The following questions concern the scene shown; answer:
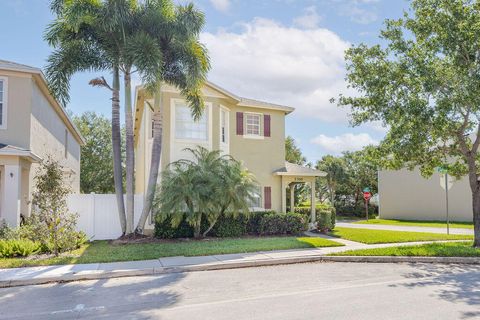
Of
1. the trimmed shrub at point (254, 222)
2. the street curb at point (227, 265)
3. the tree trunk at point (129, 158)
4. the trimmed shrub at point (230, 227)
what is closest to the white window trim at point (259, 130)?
the trimmed shrub at point (254, 222)

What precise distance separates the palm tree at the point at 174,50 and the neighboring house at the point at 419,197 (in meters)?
20.6

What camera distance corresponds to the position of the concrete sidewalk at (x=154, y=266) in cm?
916

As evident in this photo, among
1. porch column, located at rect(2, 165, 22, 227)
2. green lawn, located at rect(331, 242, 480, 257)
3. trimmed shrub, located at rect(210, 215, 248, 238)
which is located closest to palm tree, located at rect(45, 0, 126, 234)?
porch column, located at rect(2, 165, 22, 227)

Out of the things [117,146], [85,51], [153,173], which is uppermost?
[85,51]

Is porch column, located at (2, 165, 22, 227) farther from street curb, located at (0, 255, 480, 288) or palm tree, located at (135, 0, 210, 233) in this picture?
street curb, located at (0, 255, 480, 288)

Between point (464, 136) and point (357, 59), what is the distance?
191 inches

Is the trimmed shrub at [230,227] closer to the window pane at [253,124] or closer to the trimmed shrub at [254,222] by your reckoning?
the trimmed shrub at [254,222]

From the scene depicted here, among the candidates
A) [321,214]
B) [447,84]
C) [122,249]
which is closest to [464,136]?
[447,84]

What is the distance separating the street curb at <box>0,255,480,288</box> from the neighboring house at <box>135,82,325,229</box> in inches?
253

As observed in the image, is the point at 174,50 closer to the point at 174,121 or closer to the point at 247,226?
the point at 174,121

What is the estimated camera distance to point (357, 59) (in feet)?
45.4

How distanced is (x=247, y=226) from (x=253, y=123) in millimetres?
6254

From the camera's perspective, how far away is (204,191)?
49.0 feet

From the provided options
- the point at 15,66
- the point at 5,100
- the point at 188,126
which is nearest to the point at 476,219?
the point at 188,126
